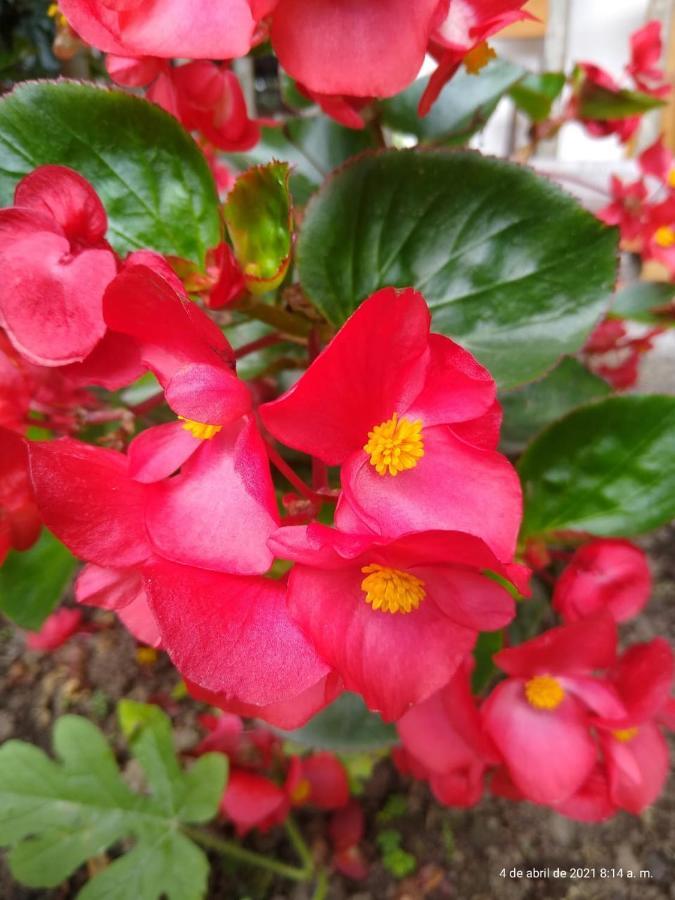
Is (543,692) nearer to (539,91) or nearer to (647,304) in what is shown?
(647,304)

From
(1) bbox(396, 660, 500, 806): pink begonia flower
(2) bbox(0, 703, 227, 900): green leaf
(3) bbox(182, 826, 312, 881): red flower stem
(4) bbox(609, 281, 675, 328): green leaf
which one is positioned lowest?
(3) bbox(182, 826, 312, 881): red flower stem

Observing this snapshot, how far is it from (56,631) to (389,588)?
693 millimetres

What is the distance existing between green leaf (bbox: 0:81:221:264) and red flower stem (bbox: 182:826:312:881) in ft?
1.90

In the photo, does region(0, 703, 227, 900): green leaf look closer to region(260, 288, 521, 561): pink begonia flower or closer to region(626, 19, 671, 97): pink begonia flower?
region(260, 288, 521, 561): pink begonia flower

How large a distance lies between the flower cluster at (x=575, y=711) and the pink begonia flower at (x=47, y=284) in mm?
297

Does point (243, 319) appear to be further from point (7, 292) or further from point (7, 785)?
point (7, 785)

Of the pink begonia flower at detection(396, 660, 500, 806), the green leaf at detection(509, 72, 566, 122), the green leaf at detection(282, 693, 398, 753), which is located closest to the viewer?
the pink begonia flower at detection(396, 660, 500, 806)

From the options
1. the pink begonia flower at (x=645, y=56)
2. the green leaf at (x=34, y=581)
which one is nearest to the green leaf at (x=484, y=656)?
the green leaf at (x=34, y=581)

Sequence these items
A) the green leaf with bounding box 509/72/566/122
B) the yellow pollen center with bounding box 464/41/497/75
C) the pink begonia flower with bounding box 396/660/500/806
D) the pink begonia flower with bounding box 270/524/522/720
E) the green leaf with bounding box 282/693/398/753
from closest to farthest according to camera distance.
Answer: the pink begonia flower with bounding box 270/524/522/720 < the yellow pollen center with bounding box 464/41/497/75 < the pink begonia flower with bounding box 396/660/500/806 < the green leaf with bounding box 282/693/398/753 < the green leaf with bounding box 509/72/566/122

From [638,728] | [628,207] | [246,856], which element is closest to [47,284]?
[638,728]

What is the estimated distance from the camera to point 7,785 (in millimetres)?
647

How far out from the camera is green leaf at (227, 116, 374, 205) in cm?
67

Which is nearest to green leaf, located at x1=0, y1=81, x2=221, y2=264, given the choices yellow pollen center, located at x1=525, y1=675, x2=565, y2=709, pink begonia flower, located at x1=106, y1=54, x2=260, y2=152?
pink begonia flower, located at x1=106, y1=54, x2=260, y2=152

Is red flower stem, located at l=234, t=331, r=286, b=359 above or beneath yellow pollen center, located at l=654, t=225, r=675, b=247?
above
